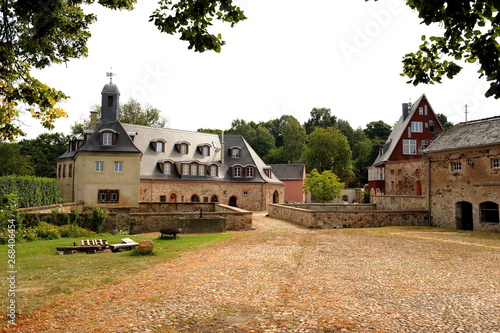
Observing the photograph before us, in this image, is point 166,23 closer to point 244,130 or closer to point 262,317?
point 262,317

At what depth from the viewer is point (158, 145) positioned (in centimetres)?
4056

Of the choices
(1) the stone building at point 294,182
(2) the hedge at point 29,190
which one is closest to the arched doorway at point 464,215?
(2) the hedge at point 29,190

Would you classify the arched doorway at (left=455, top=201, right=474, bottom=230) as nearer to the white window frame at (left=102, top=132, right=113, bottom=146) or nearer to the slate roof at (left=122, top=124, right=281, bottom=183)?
the slate roof at (left=122, top=124, right=281, bottom=183)

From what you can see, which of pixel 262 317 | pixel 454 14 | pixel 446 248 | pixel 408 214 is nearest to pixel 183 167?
pixel 408 214

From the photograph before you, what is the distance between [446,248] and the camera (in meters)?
15.0

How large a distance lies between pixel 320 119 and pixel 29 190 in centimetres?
6897

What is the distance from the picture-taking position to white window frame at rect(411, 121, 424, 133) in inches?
1761

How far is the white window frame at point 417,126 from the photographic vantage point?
44.7m

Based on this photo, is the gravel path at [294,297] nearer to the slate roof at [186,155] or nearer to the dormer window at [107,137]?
the dormer window at [107,137]

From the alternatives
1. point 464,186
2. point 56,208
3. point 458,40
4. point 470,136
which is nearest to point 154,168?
point 56,208

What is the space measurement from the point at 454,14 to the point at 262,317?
5220 mm

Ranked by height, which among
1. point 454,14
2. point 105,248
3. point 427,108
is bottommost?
point 105,248

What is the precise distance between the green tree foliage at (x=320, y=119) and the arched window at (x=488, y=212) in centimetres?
6259

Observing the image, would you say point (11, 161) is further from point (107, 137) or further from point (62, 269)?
point (62, 269)
